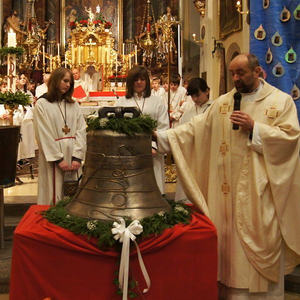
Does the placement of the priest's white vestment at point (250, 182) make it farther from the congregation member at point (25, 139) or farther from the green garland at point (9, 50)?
the congregation member at point (25, 139)

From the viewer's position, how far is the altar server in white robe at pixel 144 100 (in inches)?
180

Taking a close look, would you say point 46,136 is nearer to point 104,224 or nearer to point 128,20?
point 104,224

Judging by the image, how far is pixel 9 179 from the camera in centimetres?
456

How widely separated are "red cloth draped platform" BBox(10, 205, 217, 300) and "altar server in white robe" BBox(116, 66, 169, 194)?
2.01 metres

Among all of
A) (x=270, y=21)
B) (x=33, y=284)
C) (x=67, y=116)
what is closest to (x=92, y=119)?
(x=33, y=284)

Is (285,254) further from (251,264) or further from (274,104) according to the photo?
(274,104)

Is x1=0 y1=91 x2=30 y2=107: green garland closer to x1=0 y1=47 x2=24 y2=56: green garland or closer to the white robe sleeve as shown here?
x1=0 y1=47 x2=24 y2=56: green garland

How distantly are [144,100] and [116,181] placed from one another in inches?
83.2

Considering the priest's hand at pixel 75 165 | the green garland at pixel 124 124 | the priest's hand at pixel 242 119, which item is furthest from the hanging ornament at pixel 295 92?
the green garland at pixel 124 124

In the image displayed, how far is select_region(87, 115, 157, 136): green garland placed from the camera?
8.98 ft

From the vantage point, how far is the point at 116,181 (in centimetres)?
274

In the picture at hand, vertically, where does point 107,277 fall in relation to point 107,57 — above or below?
below

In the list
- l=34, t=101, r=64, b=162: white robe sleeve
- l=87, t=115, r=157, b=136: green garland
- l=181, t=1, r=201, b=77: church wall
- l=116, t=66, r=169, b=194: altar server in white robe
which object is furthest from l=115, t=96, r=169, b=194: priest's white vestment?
l=181, t=1, r=201, b=77: church wall

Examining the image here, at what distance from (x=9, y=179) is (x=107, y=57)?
7853 mm
